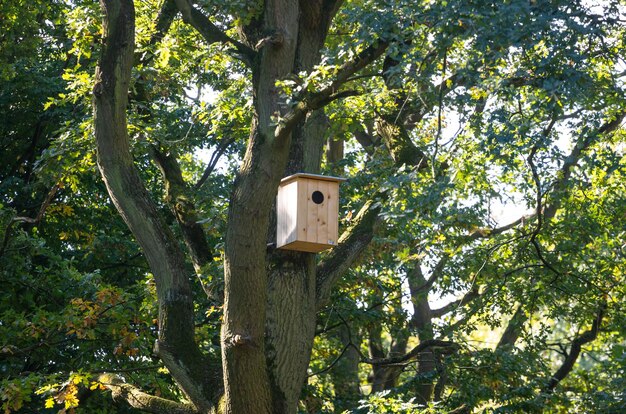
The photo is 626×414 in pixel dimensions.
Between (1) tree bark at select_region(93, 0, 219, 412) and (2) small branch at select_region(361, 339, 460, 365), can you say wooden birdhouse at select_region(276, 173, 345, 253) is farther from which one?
(2) small branch at select_region(361, 339, 460, 365)

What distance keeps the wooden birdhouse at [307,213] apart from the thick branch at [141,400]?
1338mm

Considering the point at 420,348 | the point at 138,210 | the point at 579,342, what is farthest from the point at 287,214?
the point at 579,342

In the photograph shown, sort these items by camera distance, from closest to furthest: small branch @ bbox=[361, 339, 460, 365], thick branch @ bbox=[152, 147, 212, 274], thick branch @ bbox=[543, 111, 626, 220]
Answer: thick branch @ bbox=[543, 111, 626, 220] → thick branch @ bbox=[152, 147, 212, 274] → small branch @ bbox=[361, 339, 460, 365]

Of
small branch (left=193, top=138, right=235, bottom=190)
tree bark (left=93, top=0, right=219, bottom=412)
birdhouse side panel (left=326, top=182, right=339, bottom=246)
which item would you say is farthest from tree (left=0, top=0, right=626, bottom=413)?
small branch (left=193, top=138, right=235, bottom=190)

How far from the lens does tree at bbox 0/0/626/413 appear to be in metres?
6.30

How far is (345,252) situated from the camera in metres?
7.34

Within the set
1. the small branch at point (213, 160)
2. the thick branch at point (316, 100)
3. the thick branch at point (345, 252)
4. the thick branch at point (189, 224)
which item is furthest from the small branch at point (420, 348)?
the small branch at point (213, 160)

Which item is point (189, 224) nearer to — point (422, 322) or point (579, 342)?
point (579, 342)

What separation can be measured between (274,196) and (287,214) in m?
0.59

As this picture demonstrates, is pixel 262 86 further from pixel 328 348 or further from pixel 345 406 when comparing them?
pixel 328 348

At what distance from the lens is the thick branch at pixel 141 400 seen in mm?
6699

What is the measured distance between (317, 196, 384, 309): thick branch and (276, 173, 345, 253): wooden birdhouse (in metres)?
0.38

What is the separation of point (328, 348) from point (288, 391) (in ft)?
23.9

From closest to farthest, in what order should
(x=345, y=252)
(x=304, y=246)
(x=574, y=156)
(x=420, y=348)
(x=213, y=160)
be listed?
(x=304, y=246), (x=345, y=252), (x=574, y=156), (x=420, y=348), (x=213, y=160)
